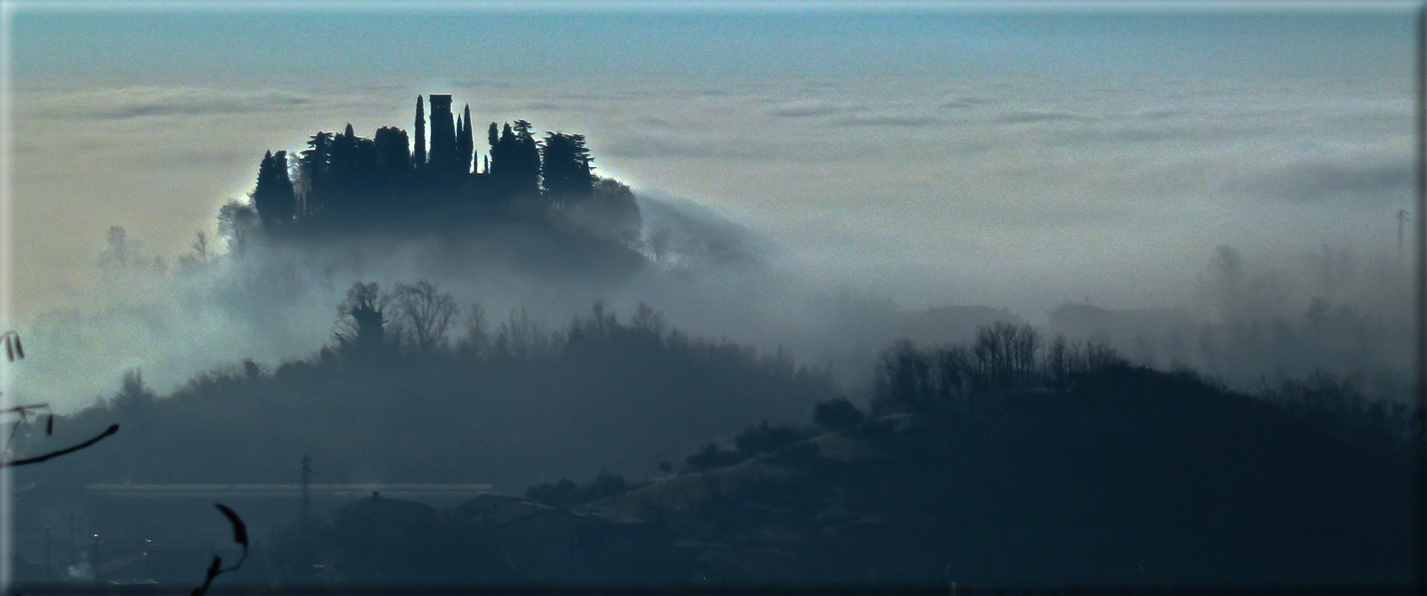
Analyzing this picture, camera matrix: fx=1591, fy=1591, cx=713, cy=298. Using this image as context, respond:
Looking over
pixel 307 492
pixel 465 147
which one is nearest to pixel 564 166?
pixel 465 147

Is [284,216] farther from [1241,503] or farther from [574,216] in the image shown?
[1241,503]

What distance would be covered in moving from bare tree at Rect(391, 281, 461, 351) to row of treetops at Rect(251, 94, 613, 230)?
12367 millimetres

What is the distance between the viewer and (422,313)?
145125mm

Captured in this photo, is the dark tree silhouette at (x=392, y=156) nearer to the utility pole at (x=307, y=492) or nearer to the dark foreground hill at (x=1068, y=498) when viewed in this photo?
the utility pole at (x=307, y=492)

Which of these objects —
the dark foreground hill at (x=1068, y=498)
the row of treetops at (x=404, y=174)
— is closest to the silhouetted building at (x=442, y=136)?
the row of treetops at (x=404, y=174)

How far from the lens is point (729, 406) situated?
134m

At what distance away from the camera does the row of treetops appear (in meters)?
131

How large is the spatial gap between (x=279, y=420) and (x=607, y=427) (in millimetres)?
28413

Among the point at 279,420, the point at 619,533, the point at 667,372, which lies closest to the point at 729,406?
the point at 667,372

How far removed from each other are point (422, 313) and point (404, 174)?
17846 millimetres

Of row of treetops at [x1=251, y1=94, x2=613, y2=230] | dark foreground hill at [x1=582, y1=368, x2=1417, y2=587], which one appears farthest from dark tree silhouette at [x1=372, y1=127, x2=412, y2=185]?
dark foreground hill at [x1=582, y1=368, x2=1417, y2=587]

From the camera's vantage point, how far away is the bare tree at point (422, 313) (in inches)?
5650

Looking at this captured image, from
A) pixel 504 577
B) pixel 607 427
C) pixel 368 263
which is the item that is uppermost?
pixel 368 263

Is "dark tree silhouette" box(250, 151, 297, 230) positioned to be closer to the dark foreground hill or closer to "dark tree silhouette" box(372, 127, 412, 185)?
"dark tree silhouette" box(372, 127, 412, 185)
